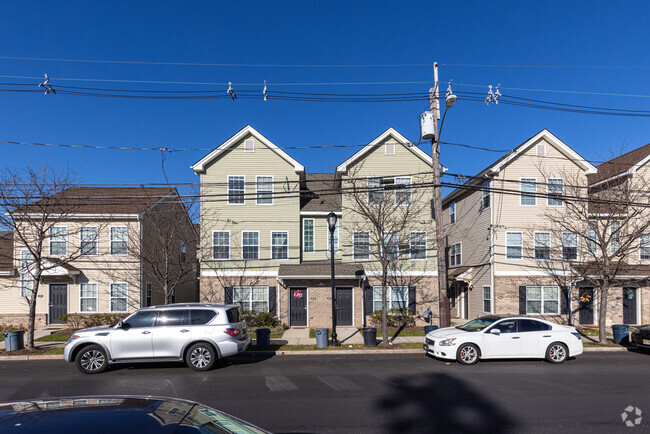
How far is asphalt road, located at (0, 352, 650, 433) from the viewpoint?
6.96m

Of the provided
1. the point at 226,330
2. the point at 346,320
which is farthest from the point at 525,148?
the point at 226,330

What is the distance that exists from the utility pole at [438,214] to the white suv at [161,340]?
762cm

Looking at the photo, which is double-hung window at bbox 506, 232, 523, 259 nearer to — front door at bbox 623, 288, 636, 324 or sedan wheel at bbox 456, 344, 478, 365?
front door at bbox 623, 288, 636, 324

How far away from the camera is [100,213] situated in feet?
68.5

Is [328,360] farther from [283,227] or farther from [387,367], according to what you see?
[283,227]

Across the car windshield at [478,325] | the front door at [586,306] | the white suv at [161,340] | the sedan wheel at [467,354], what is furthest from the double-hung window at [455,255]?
the white suv at [161,340]

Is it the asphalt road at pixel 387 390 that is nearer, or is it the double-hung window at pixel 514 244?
the asphalt road at pixel 387 390

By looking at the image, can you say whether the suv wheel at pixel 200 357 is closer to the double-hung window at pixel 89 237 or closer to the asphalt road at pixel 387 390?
the asphalt road at pixel 387 390

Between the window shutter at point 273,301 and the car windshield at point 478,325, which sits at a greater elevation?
the car windshield at point 478,325

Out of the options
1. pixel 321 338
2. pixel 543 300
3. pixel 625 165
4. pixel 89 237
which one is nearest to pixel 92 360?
pixel 321 338

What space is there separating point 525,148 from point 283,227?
45.3ft

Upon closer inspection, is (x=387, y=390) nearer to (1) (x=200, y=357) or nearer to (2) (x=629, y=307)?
(1) (x=200, y=357)

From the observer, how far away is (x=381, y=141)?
2248 centimetres

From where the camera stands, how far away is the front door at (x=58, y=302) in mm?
20984
